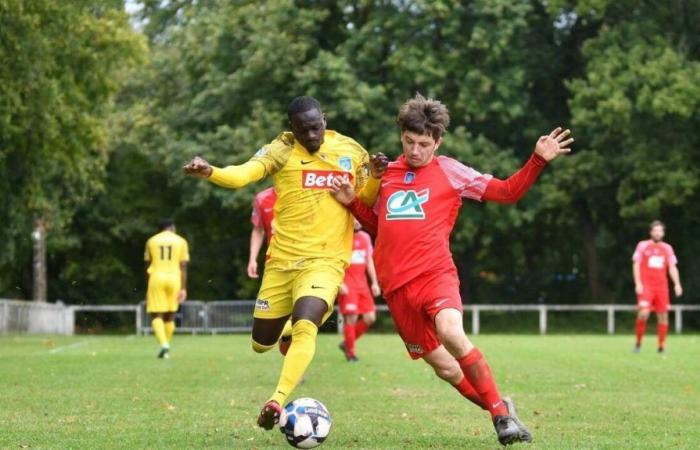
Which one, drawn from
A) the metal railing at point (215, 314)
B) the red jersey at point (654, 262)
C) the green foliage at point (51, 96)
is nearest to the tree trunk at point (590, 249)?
the metal railing at point (215, 314)

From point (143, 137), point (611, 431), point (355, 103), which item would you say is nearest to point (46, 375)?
point (611, 431)

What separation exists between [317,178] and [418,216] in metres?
0.89

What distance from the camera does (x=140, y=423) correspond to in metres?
10.8

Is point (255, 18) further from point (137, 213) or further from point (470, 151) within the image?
point (137, 213)

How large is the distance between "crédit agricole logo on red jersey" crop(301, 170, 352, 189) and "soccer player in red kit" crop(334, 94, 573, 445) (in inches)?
17.4

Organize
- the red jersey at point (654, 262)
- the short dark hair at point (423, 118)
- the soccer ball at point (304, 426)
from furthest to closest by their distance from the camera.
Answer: the red jersey at point (654, 262) → the short dark hair at point (423, 118) → the soccer ball at point (304, 426)

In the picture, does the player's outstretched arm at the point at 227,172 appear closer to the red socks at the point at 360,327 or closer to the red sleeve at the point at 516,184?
the red sleeve at the point at 516,184

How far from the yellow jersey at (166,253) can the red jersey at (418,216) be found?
43.3 feet

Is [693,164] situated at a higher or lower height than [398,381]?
higher

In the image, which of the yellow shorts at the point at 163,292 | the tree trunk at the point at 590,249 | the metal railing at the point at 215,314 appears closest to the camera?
the yellow shorts at the point at 163,292

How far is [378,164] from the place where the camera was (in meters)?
9.66

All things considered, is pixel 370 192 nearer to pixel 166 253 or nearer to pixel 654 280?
pixel 166 253

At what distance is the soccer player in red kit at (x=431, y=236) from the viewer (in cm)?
938

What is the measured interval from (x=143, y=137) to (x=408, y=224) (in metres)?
38.1
